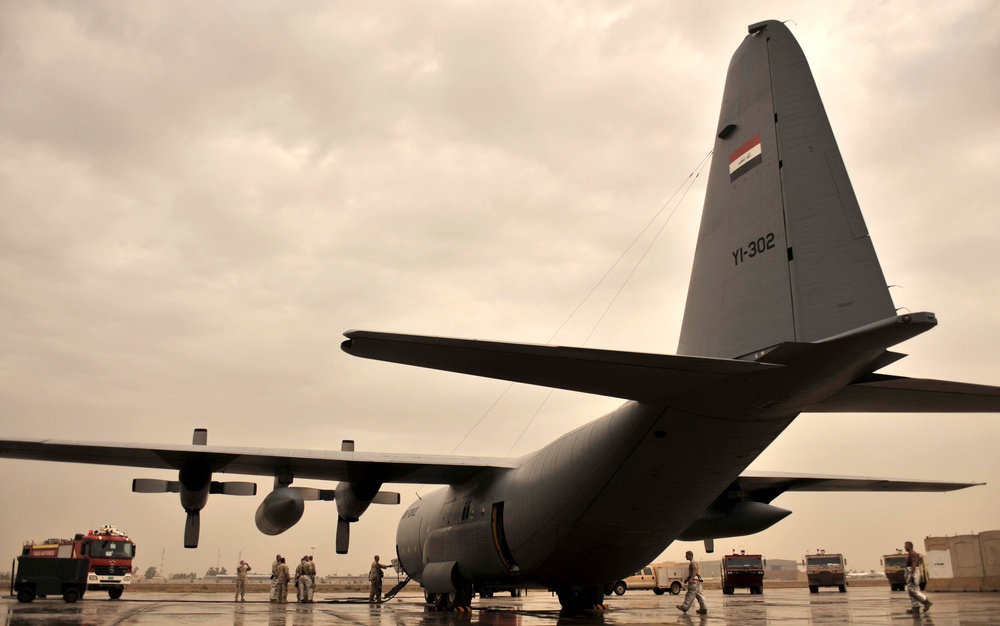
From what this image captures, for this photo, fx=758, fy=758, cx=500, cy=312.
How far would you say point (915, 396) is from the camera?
7.84m

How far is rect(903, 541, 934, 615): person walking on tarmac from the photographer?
45.4 ft

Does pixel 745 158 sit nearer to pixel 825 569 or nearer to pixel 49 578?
pixel 49 578

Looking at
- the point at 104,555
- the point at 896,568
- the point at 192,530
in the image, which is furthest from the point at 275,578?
the point at 896,568

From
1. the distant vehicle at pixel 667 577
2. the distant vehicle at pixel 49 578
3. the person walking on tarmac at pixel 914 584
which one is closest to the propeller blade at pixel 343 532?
the distant vehicle at pixel 49 578

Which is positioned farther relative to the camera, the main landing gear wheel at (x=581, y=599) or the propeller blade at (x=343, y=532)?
the propeller blade at (x=343, y=532)

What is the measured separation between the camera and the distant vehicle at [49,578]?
19422mm

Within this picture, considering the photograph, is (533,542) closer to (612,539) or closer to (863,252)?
(612,539)

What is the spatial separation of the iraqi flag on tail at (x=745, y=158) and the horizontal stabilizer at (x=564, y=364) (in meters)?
2.38

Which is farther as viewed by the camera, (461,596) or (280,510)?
(461,596)

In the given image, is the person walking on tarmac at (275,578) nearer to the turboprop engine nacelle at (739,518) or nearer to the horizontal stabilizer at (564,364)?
the turboprop engine nacelle at (739,518)

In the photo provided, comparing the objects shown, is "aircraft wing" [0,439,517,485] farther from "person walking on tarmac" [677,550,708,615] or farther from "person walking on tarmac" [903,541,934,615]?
"person walking on tarmac" [903,541,934,615]

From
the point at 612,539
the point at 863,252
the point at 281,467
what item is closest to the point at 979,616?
the point at 612,539

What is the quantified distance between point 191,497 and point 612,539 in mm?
8142

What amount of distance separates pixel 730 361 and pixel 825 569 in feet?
83.4
